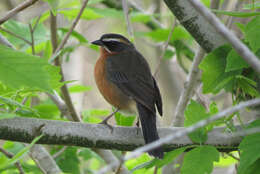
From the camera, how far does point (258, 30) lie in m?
1.98

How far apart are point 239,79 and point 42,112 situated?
1884 mm

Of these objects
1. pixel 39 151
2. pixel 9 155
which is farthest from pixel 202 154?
pixel 39 151

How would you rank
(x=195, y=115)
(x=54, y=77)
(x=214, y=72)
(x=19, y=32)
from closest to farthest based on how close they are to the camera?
(x=195, y=115) → (x=54, y=77) → (x=214, y=72) → (x=19, y=32)

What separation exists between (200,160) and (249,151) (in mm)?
258

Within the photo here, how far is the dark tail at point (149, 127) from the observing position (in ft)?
7.81

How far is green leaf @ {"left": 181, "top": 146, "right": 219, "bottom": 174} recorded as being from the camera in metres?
1.93

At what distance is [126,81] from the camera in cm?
365

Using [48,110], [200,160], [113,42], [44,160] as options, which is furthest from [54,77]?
[113,42]

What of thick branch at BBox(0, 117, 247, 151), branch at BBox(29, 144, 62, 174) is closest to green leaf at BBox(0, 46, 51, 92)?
thick branch at BBox(0, 117, 247, 151)

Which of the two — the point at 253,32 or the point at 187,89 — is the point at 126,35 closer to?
A: the point at 187,89

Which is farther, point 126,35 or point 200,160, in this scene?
point 126,35

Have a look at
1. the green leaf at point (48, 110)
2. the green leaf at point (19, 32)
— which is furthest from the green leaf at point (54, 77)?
the green leaf at point (19, 32)

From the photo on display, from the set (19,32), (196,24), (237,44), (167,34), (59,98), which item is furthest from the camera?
(167,34)

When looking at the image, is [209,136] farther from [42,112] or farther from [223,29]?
[42,112]
